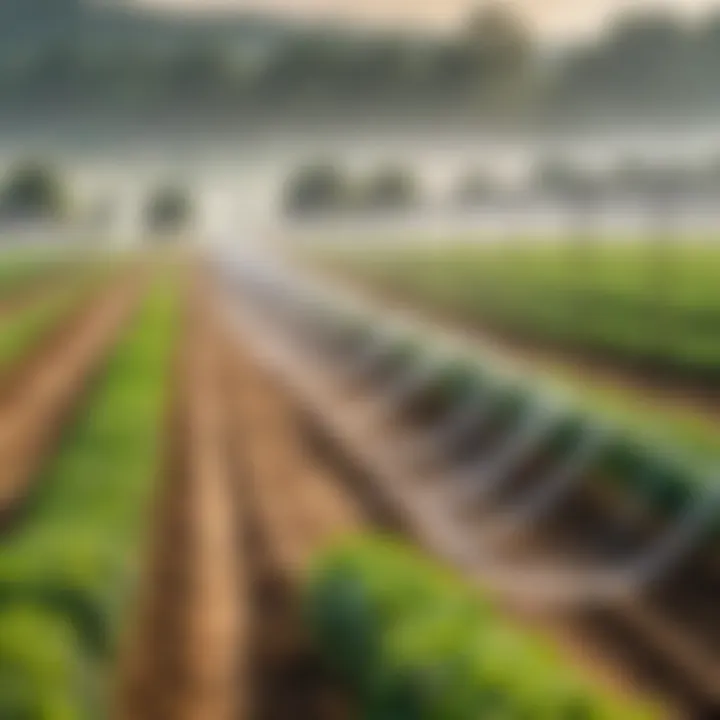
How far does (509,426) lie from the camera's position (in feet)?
16.7

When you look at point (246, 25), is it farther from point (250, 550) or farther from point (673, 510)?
point (673, 510)

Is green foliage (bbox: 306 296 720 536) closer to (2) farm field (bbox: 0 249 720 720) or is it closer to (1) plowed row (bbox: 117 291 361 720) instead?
(2) farm field (bbox: 0 249 720 720)

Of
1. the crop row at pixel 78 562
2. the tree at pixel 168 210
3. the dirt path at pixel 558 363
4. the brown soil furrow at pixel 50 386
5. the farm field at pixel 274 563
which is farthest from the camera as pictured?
the dirt path at pixel 558 363

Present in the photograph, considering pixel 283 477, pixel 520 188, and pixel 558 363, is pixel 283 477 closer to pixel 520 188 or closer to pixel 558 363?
pixel 520 188

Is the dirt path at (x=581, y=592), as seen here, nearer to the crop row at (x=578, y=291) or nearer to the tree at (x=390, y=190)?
the crop row at (x=578, y=291)

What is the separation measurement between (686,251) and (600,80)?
956mm

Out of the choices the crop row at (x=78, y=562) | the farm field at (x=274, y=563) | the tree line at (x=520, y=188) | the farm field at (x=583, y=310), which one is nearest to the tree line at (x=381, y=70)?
the tree line at (x=520, y=188)

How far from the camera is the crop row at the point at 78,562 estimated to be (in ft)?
9.37

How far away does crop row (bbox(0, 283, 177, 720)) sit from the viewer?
286 centimetres

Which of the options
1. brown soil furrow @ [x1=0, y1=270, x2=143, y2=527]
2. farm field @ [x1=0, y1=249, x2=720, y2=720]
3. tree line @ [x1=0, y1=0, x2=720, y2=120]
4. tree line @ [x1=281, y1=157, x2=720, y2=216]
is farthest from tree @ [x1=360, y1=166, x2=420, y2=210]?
brown soil furrow @ [x1=0, y1=270, x2=143, y2=527]

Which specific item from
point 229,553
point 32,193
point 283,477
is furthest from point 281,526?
point 32,193

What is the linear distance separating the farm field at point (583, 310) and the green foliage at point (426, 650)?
1.18 metres

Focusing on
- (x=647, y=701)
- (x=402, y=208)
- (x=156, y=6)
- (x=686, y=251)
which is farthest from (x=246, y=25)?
(x=647, y=701)

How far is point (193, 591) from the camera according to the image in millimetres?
4434
